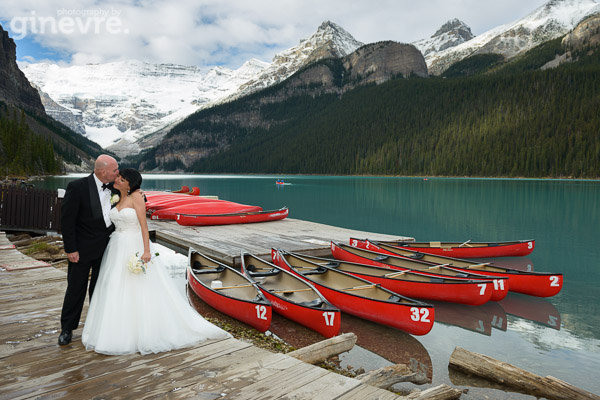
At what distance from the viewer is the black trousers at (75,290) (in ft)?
17.4

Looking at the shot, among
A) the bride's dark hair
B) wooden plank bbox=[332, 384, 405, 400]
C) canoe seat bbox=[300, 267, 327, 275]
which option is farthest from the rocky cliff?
wooden plank bbox=[332, 384, 405, 400]

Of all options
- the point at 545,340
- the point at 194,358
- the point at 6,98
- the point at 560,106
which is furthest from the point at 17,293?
the point at 6,98

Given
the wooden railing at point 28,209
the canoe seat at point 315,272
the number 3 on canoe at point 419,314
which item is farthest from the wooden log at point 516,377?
the wooden railing at point 28,209

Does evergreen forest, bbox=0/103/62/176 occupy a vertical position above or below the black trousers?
above

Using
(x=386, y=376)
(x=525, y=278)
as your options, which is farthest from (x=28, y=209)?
(x=525, y=278)

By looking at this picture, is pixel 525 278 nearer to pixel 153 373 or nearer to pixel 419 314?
pixel 419 314

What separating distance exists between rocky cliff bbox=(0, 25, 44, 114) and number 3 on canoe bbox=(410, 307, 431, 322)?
19061 cm

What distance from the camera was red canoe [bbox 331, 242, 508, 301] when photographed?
11383 millimetres

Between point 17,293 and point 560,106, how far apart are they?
16535cm

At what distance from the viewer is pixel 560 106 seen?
13762cm

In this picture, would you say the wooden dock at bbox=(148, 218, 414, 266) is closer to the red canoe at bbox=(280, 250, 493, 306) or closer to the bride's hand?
the red canoe at bbox=(280, 250, 493, 306)

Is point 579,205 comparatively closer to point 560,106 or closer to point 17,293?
point 17,293

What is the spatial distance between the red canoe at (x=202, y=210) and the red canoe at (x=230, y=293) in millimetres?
10903

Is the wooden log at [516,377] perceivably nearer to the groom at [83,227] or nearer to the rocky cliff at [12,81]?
the groom at [83,227]
